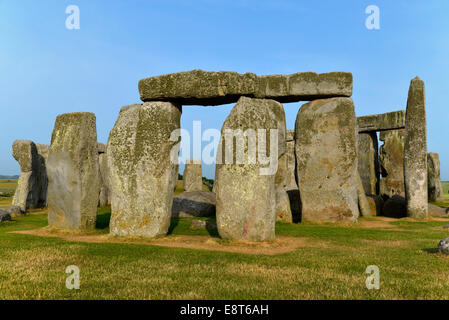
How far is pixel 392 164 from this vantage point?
2100 cm

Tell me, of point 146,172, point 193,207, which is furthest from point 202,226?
point 193,207

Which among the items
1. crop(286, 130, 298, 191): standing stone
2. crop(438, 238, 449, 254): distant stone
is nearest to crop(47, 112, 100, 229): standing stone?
crop(438, 238, 449, 254): distant stone

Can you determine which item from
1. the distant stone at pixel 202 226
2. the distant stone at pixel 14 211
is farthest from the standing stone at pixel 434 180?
the distant stone at pixel 14 211

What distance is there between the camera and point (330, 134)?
40.9 feet

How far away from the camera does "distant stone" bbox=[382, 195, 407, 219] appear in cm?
1509

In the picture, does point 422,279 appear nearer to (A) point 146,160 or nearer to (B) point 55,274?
(B) point 55,274

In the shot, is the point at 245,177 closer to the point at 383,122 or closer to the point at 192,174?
the point at 383,122

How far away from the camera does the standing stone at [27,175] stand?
1642cm

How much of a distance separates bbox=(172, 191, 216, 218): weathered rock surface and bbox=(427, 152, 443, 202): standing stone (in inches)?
568

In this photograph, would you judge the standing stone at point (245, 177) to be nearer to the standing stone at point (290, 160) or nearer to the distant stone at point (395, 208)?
the distant stone at point (395, 208)

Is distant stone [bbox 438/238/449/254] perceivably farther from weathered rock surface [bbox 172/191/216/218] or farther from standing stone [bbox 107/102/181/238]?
weathered rock surface [bbox 172/191/216/218]
